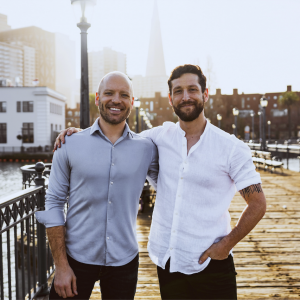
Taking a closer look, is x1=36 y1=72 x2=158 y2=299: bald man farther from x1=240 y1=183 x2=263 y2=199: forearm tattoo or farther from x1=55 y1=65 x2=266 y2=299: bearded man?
x1=240 y1=183 x2=263 y2=199: forearm tattoo

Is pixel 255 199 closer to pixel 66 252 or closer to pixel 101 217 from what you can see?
pixel 101 217

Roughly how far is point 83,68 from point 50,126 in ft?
155

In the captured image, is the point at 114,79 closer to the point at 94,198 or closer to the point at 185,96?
the point at 185,96

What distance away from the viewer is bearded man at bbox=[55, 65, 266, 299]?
2.40 meters

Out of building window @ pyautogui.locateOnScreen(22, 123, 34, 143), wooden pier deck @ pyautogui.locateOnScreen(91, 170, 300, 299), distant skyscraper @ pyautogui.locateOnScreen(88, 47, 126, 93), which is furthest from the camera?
distant skyscraper @ pyautogui.locateOnScreen(88, 47, 126, 93)

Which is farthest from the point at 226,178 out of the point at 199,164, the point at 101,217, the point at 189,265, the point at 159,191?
the point at 101,217

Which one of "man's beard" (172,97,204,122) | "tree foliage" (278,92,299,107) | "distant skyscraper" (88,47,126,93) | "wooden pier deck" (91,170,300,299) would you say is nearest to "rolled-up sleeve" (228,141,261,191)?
"man's beard" (172,97,204,122)

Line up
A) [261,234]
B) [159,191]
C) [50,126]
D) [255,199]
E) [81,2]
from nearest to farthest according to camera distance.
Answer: [255,199] → [159,191] → [81,2] → [261,234] → [50,126]

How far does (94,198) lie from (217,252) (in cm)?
99

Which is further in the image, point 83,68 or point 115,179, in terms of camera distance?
point 83,68

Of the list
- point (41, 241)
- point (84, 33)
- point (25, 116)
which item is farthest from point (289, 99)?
point (41, 241)

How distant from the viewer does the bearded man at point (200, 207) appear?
2.40m

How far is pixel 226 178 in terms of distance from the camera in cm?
248

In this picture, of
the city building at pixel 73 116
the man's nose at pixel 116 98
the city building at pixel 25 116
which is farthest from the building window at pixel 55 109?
the man's nose at pixel 116 98
